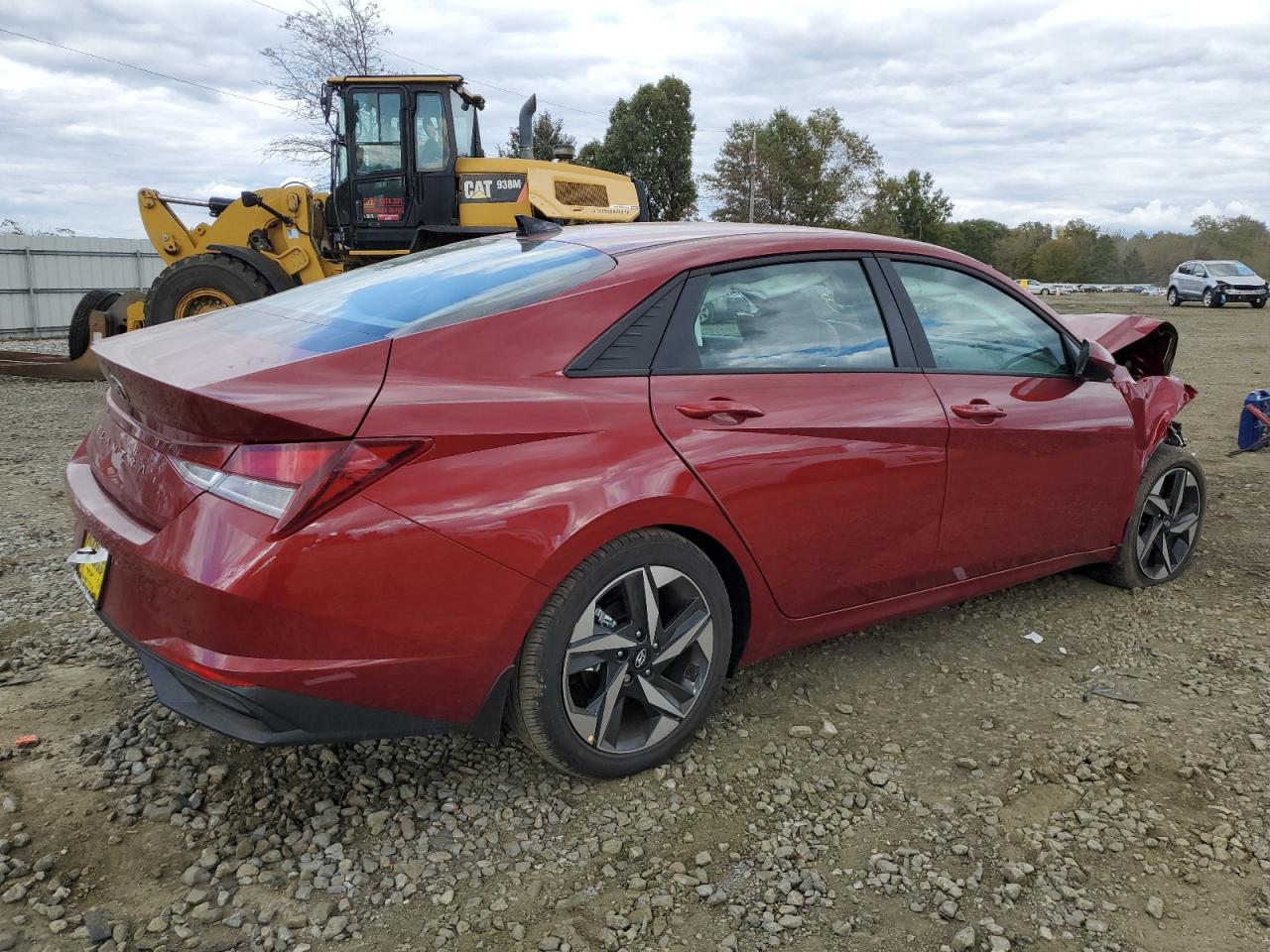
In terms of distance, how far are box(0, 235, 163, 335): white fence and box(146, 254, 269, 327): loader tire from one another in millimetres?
11738

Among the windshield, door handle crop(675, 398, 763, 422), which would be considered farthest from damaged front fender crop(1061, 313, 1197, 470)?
the windshield

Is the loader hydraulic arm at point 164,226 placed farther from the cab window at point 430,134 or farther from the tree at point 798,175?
the tree at point 798,175

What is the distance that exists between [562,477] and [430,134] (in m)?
9.11

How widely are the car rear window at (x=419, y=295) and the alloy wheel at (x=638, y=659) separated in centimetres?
84

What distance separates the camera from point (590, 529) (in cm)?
237

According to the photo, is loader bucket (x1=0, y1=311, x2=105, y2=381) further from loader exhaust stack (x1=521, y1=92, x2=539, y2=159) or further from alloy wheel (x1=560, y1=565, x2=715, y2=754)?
alloy wheel (x1=560, y1=565, x2=715, y2=754)

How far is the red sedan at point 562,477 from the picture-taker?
211 centimetres

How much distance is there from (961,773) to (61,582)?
3.65m

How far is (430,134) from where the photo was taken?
1038 centimetres

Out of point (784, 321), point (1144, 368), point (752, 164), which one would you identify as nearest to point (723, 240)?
point (784, 321)

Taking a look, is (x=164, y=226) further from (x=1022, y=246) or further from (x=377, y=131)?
(x=1022, y=246)

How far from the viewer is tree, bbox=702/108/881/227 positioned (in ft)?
163

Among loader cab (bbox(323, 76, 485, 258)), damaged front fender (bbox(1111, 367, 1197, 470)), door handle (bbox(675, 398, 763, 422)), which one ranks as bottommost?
damaged front fender (bbox(1111, 367, 1197, 470))

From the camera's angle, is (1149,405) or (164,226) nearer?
(1149,405)
